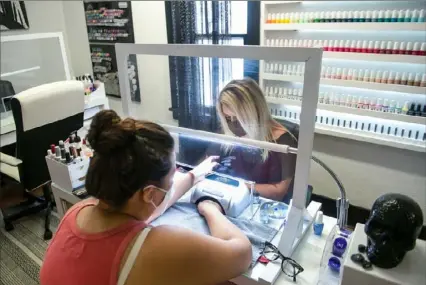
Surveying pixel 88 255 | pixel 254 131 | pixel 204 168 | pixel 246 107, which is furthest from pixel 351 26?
pixel 88 255

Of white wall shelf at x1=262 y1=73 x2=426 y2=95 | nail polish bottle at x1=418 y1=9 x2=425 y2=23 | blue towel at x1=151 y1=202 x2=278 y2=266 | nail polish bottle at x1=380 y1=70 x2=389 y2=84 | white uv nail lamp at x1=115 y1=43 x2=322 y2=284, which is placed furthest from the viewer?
nail polish bottle at x1=380 y1=70 x2=389 y2=84

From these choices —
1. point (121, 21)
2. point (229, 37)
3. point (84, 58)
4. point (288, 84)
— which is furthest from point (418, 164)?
point (84, 58)

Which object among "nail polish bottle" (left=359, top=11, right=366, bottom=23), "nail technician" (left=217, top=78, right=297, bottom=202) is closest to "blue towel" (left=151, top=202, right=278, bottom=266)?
"nail technician" (left=217, top=78, right=297, bottom=202)

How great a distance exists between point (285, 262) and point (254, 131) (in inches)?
19.5

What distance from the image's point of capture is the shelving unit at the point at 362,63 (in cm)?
194

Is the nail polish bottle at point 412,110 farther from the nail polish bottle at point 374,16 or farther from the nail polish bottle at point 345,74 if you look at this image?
the nail polish bottle at point 374,16

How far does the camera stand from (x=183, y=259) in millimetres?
719

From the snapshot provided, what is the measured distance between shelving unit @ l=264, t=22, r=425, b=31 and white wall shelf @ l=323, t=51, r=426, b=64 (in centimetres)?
15

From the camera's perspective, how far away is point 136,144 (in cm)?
74

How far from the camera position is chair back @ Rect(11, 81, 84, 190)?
191 cm

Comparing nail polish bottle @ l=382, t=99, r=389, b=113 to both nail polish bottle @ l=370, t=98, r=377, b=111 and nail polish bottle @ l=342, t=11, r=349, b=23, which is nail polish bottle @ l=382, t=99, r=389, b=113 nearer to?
nail polish bottle @ l=370, t=98, r=377, b=111

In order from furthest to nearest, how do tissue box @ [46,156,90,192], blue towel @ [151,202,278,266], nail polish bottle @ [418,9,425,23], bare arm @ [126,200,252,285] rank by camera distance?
nail polish bottle @ [418,9,425,23] < tissue box @ [46,156,90,192] < blue towel @ [151,202,278,266] < bare arm @ [126,200,252,285]

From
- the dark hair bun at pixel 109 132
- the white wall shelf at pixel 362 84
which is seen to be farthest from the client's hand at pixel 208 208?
the white wall shelf at pixel 362 84

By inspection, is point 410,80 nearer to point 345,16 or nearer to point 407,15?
point 407,15
